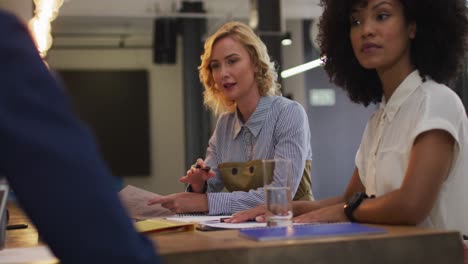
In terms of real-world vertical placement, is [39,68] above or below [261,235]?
above

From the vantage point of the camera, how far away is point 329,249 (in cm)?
114

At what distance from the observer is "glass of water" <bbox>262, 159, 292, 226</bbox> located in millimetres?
1438

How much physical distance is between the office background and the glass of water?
6.71 metres

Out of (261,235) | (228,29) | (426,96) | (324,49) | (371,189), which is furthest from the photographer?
(228,29)

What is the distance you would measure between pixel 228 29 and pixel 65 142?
240 cm

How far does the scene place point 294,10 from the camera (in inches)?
395

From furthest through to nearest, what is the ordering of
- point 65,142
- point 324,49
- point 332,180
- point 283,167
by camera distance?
point 332,180 → point 324,49 → point 283,167 → point 65,142

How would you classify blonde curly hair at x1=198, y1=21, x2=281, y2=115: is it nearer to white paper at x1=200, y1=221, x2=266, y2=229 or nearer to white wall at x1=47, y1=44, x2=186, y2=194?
white paper at x1=200, y1=221, x2=266, y2=229

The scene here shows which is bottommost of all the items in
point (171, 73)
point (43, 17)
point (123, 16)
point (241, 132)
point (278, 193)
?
point (278, 193)

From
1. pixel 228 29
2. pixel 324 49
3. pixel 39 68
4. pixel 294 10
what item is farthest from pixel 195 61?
pixel 39 68

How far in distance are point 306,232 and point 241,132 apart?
1.43m

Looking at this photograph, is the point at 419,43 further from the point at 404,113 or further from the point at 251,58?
the point at 251,58

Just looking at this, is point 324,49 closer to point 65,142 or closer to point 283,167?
point 283,167

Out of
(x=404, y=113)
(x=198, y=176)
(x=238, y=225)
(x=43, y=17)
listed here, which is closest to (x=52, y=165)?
(x=238, y=225)
